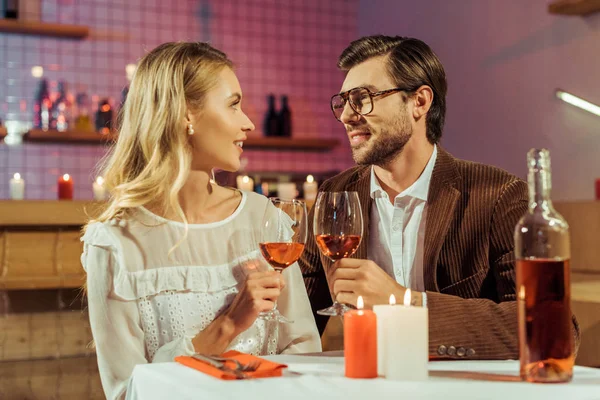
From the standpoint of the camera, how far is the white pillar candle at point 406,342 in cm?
106

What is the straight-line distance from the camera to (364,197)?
2.08 m

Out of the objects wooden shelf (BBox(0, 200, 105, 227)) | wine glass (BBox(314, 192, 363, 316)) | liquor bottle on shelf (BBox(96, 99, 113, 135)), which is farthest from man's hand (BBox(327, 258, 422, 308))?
Result: liquor bottle on shelf (BBox(96, 99, 113, 135))

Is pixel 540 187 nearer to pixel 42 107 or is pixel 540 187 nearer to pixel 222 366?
pixel 222 366

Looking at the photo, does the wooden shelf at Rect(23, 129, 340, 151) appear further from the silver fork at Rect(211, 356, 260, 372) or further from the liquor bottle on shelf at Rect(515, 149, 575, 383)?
the liquor bottle on shelf at Rect(515, 149, 575, 383)

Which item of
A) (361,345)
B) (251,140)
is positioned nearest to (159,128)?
(361,345)

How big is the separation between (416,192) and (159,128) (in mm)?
713

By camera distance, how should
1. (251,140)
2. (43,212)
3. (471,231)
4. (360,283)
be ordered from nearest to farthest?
(360,283)
(471,231)
(43,212)
(251,140)

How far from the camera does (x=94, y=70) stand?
5.09 metres

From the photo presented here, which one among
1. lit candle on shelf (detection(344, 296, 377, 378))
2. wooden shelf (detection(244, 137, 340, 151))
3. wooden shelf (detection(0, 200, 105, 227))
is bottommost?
lit candle on shelf (detection(344, 296, 377, 378))

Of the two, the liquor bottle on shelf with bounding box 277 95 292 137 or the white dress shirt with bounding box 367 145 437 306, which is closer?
the white dress shirt with bounding box 367 145 437 306

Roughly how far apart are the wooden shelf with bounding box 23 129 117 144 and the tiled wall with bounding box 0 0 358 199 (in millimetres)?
115

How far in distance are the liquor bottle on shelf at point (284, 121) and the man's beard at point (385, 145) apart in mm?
3460

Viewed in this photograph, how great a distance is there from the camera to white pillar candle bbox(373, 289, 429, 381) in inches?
41.7

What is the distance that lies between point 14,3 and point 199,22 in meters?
1.29
